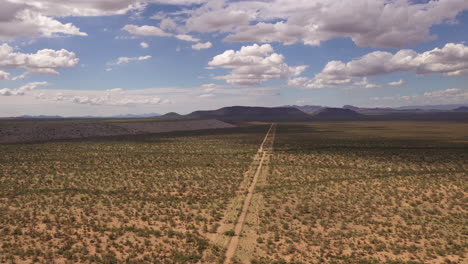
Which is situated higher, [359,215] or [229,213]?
[229,213]

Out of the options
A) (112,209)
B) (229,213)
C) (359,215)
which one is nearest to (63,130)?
(112,209)

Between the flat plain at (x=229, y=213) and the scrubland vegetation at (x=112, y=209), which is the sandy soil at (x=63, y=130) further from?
the flat plain at (x=229, y=213)

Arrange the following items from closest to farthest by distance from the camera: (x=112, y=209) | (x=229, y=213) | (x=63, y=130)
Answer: (x=229, y=213)
(x=112, y=209)
(x=63, y=130)

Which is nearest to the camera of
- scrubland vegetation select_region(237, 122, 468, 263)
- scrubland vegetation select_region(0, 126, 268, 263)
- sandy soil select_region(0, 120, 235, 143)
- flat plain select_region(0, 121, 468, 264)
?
scrubland vegetation select_region(0, 126, 268, 263)

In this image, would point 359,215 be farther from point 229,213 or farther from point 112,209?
point 112,209

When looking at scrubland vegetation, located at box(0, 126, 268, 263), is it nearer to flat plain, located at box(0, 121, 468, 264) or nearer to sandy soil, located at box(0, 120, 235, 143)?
flat plain, located at box(0, 121, 468, 264)

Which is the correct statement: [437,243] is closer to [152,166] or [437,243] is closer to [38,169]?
[152,166]

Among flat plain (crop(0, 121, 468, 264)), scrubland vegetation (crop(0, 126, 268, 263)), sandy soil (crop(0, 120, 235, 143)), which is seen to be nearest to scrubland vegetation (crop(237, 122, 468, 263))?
flat plain (crop(0, 121, 468, 264))
